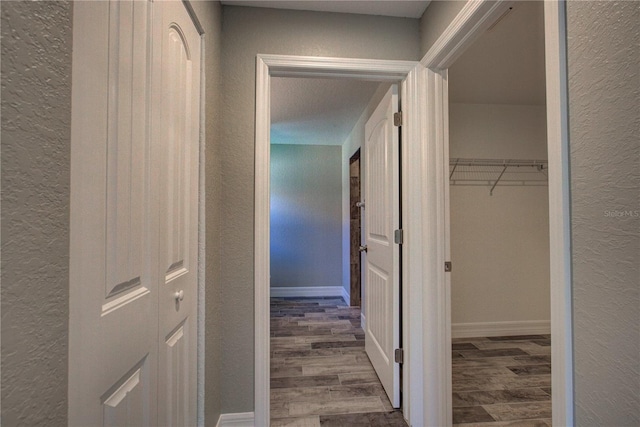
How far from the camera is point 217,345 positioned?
1.58m

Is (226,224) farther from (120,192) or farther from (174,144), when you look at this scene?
(120,192)

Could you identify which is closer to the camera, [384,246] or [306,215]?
[384,246]

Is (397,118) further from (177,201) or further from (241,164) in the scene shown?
(177,201)

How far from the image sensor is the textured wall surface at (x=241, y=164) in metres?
1.65

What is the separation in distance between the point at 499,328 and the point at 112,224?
140 inches

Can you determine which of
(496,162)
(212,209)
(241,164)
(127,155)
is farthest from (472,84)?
(127,155)

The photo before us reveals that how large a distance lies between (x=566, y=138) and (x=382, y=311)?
159cm

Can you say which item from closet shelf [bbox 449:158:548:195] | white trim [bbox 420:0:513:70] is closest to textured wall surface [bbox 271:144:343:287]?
closet shelf [bbox 449:158:548:195]

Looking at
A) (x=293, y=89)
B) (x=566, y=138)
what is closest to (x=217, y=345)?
(x=566, y=138)

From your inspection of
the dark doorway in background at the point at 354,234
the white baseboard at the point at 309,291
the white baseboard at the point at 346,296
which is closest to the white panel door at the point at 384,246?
the dark doorway in background at the point at 354,234

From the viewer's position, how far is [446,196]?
64.6 inches

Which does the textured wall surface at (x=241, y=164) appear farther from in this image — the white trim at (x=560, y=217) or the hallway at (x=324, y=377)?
the white trim at (x=560, y=217)

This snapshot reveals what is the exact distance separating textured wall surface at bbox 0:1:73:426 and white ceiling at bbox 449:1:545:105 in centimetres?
189

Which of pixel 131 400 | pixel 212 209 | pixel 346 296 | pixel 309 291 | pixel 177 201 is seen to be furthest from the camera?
pixel 309 291
